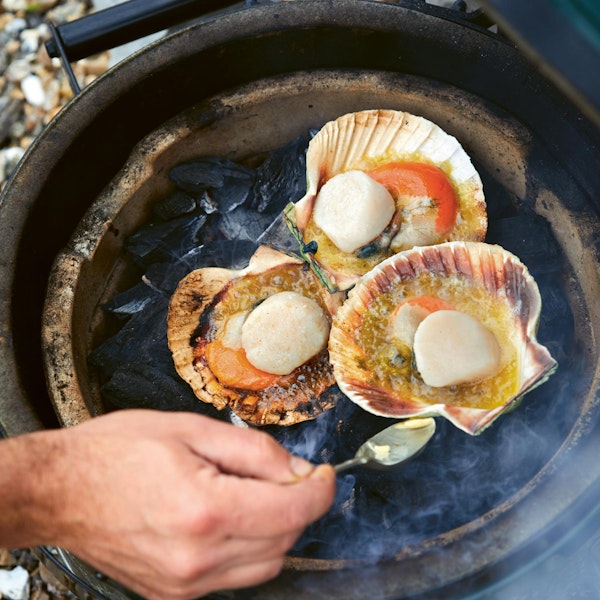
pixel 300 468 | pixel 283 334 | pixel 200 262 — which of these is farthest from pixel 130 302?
pixel 300 468

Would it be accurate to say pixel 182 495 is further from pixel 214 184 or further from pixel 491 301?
pixel 214 184

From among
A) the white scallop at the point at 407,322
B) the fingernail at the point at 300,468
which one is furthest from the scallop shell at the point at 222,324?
the fingernail at the point at 300,468

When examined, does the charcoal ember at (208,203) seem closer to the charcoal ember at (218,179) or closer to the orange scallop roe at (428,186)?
the charcoal ember at (218,179)

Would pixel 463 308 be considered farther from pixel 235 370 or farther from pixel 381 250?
pixel 235 370

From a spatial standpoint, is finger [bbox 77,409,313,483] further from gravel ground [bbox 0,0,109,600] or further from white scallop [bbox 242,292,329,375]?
gravel ground [bbox 0,0,109,600]

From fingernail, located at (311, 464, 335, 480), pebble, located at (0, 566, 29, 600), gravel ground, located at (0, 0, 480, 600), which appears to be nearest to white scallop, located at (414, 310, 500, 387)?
fingernail, located at (311, 464, 335, 480)

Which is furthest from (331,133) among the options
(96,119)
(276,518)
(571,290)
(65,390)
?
(276,518)
